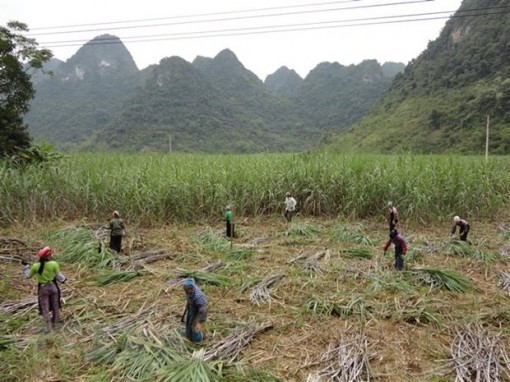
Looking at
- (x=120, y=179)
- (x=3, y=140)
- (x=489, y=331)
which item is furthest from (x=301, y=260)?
(x=3, y=140)

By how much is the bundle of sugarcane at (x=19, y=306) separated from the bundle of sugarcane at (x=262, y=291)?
276 cm

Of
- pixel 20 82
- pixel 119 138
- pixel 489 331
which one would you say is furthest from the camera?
pixel 119 138

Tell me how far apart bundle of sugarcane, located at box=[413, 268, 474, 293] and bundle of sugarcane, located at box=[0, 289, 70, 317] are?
532cm

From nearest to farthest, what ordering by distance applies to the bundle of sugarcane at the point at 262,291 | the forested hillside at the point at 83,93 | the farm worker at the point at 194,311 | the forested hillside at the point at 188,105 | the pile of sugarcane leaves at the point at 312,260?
the farm worker at the point at 194,311 < the bundle of sugarcane at the point at 262,291 < the pile of sugarcane leaves at the point at 312,260 < the forested hillside at the point at 188,105 < the forested hillside at the point at 83,93

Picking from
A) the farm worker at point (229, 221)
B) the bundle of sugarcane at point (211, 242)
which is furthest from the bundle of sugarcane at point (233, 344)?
the farm worker at point (229, 221)

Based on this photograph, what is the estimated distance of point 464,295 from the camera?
5.14 meters

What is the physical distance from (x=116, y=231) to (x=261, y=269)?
8.85 feet

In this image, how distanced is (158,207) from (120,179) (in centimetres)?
141

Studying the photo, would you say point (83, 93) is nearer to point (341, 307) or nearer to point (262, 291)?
point (262, 291)

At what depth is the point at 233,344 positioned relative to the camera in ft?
12.3

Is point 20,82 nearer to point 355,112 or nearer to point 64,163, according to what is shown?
point 64,163

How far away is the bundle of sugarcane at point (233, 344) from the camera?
354 cm

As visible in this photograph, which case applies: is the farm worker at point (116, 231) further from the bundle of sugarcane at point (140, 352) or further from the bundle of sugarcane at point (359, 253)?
the bundle of sugarcane at point (359, 253)

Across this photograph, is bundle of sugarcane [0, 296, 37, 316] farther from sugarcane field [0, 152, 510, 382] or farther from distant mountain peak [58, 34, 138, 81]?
distant mountain peak [58, 34, 138, 81]
